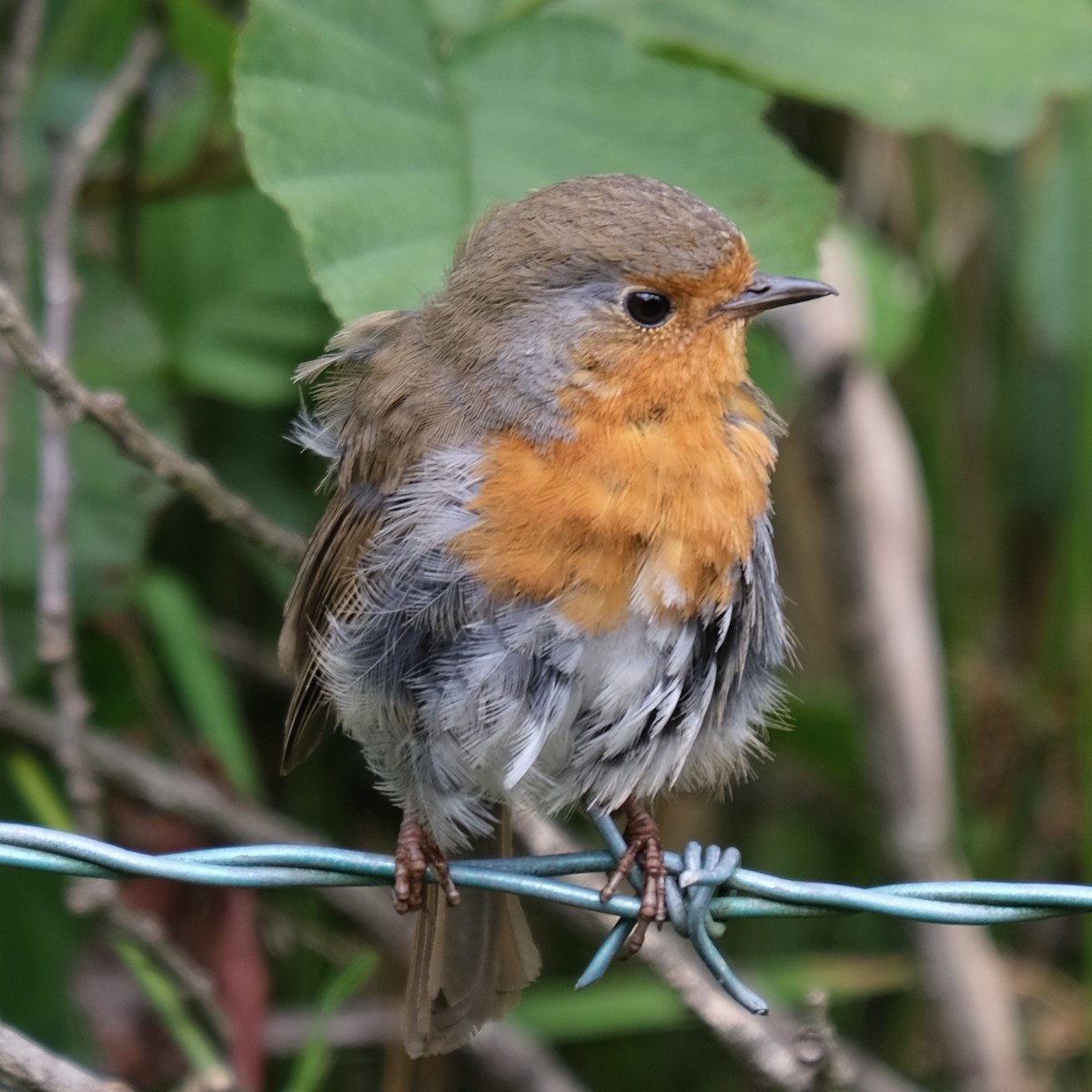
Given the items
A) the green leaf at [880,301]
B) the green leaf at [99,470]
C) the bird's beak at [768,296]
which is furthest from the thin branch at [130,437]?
the green leaf at [880,301]

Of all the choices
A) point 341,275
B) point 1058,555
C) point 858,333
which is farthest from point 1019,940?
point 341,275

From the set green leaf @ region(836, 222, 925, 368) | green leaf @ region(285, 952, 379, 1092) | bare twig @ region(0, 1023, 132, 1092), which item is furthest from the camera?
green leaf @ region(836, 222, 925, 368)

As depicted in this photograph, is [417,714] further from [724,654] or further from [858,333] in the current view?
[858,333]

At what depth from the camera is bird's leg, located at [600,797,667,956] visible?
203 cm

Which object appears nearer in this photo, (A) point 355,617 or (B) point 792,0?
(A) point 355,617

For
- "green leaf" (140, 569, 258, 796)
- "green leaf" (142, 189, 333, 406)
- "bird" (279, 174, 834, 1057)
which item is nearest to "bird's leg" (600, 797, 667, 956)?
"bird" (279, 174, 834, 1057)

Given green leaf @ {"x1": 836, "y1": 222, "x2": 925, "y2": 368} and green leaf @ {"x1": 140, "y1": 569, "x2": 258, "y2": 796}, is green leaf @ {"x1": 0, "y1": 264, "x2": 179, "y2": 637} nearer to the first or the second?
green leaf @ {"x1": 140, "y1": 569, "x2": 258, "y2": 796}

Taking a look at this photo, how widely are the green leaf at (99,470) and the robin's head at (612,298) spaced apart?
93 cm

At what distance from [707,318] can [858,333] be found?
1.32 meters

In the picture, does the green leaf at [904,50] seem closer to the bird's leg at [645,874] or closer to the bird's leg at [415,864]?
the bird's leg at [645,874]

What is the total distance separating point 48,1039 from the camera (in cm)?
304

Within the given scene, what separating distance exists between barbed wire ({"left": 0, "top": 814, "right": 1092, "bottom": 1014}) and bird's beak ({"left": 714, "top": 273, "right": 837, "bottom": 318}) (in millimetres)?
722

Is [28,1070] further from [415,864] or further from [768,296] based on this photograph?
[768,296]

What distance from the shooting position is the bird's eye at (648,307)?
211cm
